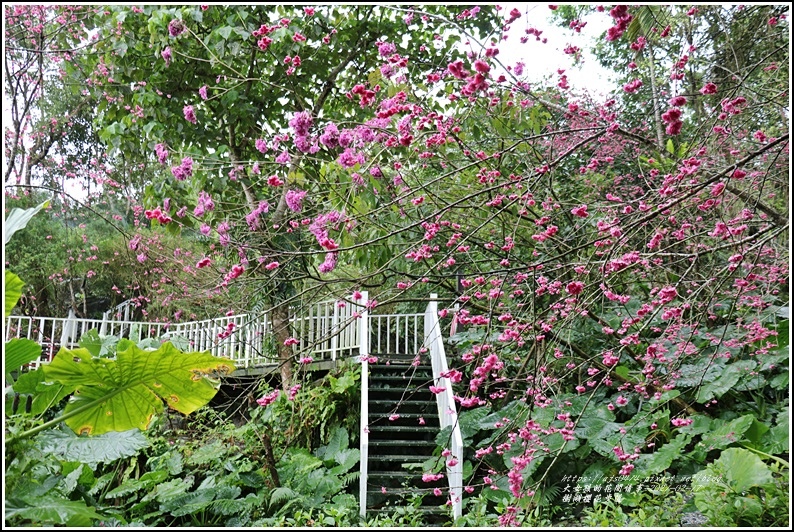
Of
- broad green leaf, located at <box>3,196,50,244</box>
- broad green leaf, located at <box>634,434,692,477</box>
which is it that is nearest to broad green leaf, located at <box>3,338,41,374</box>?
broad green leaf, located at <box>3,196,50,244</box>

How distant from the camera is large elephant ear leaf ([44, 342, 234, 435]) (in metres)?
1.93

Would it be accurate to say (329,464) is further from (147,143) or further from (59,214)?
(59,214)

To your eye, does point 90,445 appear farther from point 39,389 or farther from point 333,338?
point 333,338

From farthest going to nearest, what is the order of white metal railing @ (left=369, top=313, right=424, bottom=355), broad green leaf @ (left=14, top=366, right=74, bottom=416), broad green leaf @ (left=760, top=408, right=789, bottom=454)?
white metal railing @ (left=369, top=313, right=424, bottom=355) < broad green leaf @ (left=760, top=408, right=789, bottom=454) < broad green leaf @ (left=14, top=366, right=74, bottom=416)

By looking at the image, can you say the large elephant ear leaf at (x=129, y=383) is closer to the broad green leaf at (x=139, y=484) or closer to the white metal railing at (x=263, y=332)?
the broad green leaf at (x=139, y=484)

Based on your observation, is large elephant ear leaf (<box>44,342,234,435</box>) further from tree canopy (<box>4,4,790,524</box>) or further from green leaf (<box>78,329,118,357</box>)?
green leaf (<box>78,329,118,357</box>)

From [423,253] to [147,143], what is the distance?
9.73 ft

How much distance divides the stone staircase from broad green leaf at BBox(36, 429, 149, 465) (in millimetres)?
1498

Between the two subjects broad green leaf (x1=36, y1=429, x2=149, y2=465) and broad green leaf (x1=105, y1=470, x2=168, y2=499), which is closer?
broad green leaf (x1=36, y1=429, x2=149, y2=465)

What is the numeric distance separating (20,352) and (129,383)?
35cm

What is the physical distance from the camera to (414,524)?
10.6ft

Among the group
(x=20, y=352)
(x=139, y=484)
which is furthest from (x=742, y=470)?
(x=139, y=484)

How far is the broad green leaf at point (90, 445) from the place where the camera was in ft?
6.95

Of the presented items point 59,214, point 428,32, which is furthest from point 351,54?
point 59,214
